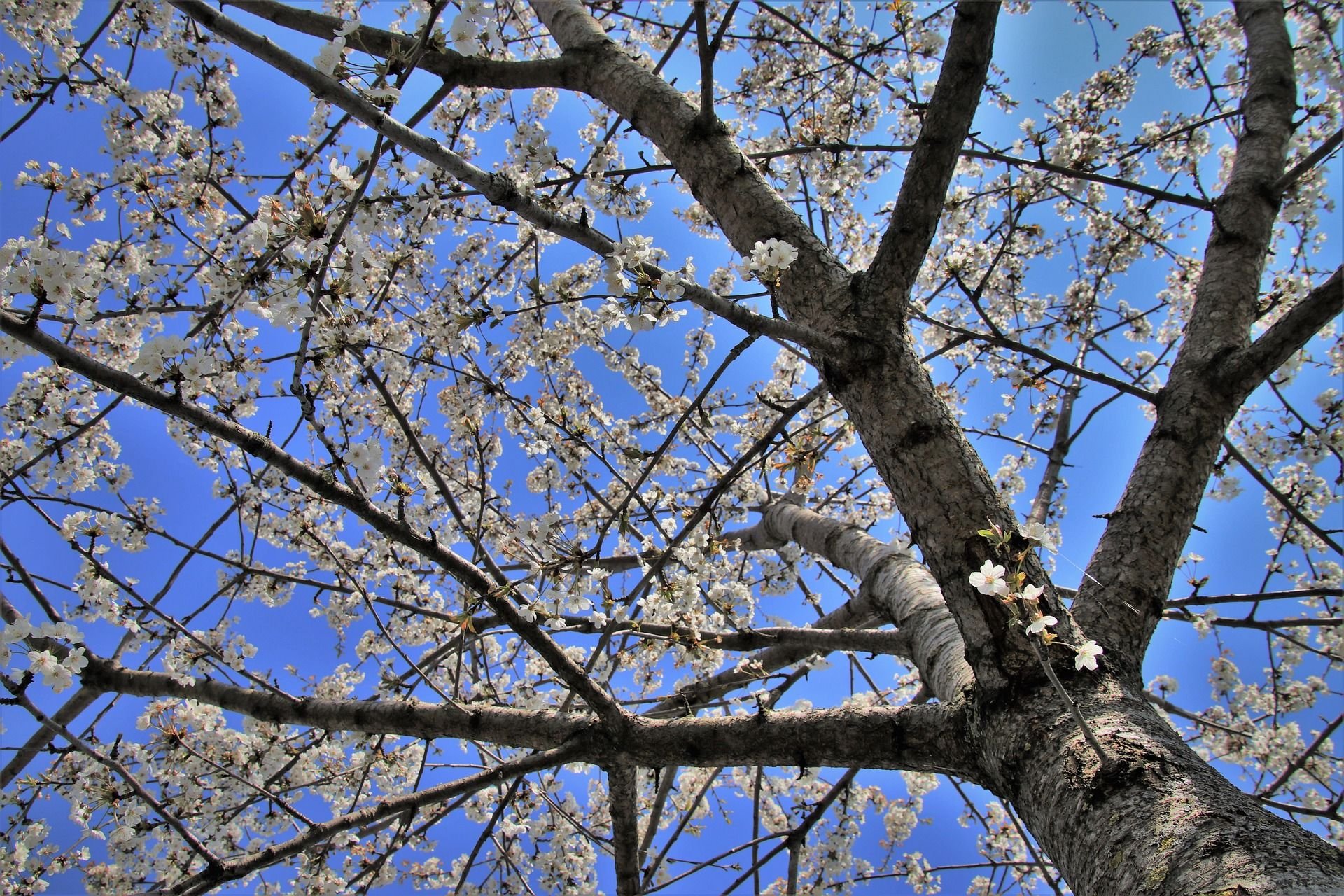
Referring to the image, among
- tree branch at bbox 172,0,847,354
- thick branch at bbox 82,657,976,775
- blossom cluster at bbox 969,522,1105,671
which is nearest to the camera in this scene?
blossom cluster at bbox 969,522,1105,671

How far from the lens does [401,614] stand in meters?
4.30

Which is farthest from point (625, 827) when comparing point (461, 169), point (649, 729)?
point (461, 169)

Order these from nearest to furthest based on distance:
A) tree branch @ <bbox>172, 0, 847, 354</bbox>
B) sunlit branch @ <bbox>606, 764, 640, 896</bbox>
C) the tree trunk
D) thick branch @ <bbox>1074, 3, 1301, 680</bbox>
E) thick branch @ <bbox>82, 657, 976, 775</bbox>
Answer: the tree trunk
tree branch @ <bbox>172, 0, 847, 354</bbox>
thick branch @ <bbox>82, 657, 976, 775</bbox>
thick branch @ <bbox>1074, 3, 1301, 680</bbox>
sunlit branch @ <bbox>606, 764, 640, 896</bbox>

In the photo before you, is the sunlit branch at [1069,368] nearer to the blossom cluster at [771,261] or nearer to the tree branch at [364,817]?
the blossom cluster at [771,261]

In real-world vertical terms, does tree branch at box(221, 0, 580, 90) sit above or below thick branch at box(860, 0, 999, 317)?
above

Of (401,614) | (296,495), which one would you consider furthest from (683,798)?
(296,495)

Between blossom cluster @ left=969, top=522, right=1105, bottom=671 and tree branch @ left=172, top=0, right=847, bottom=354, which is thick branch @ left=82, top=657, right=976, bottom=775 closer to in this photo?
blossom cluster @ left=969, top=522, right=1105, bottom=671

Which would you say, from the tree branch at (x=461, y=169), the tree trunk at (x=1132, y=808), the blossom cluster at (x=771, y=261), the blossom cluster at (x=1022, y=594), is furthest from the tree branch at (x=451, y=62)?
the tree trunk at (x=1132, y=808)

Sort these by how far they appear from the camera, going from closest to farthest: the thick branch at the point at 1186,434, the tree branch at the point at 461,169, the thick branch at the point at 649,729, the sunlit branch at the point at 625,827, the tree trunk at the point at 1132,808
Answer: the tree trunk at the point at 1132,808, the tree branch at the point at 461,169, the thick branch at the point at 649,729, the thick branch at the point at 1186,434, the sunlit branch at the point at 625,827

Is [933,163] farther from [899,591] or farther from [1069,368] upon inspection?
[899,591]

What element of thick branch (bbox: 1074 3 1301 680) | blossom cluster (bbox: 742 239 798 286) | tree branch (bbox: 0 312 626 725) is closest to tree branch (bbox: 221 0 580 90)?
blossom cluster (bbox: 742 239 798 286)

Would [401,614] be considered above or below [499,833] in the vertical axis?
above

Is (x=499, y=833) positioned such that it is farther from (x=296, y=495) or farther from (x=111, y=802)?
(x=296, y=495)

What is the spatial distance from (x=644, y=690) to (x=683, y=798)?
2.91 feet
